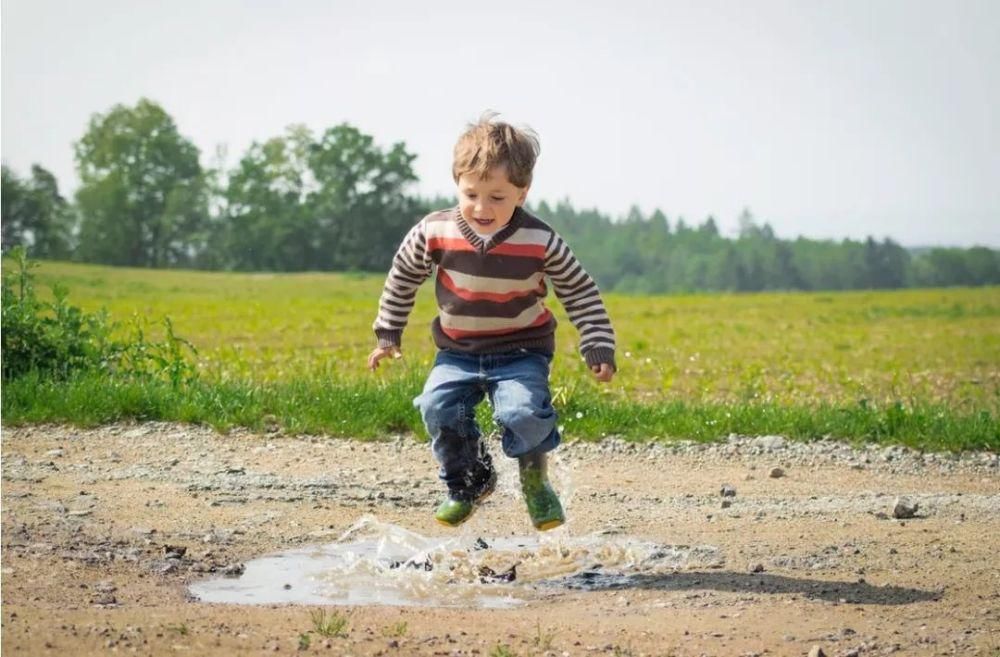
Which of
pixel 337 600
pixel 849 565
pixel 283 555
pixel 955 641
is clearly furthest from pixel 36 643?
pixel 849 565

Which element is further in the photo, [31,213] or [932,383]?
[31,213]

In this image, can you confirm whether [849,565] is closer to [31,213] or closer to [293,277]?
[31,213]

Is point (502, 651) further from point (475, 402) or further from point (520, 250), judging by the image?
point (520, 250)

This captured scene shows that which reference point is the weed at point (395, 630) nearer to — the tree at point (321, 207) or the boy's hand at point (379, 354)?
the boy's hand at point (379, 354)

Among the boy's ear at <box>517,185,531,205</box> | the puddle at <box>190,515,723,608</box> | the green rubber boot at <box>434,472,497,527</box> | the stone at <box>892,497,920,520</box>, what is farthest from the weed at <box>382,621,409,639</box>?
the stone at <box>892,497,920,520</box>

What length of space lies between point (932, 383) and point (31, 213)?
16.8 meters

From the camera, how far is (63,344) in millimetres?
9922

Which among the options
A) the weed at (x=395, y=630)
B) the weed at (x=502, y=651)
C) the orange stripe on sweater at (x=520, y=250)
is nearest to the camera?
the weed at (x=502, y=651)

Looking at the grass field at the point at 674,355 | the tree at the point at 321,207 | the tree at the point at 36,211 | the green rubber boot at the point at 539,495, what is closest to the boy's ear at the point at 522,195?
the green rubber boot at the point at 539,495

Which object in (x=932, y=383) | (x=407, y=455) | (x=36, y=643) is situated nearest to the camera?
(x=36, y=643)

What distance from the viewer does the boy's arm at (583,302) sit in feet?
18.7

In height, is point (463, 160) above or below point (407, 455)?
above

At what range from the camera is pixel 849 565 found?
572 cm

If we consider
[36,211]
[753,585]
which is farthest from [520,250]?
[36,211]
